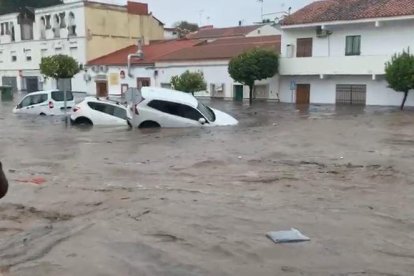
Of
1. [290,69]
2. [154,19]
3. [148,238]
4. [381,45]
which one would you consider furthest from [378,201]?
[154,19]

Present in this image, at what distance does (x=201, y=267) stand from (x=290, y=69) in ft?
112

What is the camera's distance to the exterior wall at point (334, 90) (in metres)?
35.0

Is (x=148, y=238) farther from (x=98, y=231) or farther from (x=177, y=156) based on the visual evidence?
(x=177, y=156)

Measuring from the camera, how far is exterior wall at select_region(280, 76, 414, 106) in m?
35.0

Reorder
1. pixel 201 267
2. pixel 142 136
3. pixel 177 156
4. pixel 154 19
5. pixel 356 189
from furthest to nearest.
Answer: pixel 154 19, pixel 142 136, pixel 177 156, pixel 356 189, pixel 201 267

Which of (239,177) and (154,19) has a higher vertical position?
(154,19)

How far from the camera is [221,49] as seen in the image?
44719 millimetres

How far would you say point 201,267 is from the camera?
5.49 m

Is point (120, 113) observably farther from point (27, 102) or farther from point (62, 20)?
point (62, 20)

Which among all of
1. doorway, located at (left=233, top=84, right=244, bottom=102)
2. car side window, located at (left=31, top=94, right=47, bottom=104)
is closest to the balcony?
doorway, located at (left=233, top=84, right=244, bottom=102)

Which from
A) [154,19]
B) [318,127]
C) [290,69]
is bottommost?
[318,127]

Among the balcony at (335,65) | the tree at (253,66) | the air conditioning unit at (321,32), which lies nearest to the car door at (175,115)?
the tree at (253,66)

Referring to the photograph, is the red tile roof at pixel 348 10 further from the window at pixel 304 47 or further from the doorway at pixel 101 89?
the doorway at pixel 101 89

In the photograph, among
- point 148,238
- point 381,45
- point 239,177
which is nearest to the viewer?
point 148,238
